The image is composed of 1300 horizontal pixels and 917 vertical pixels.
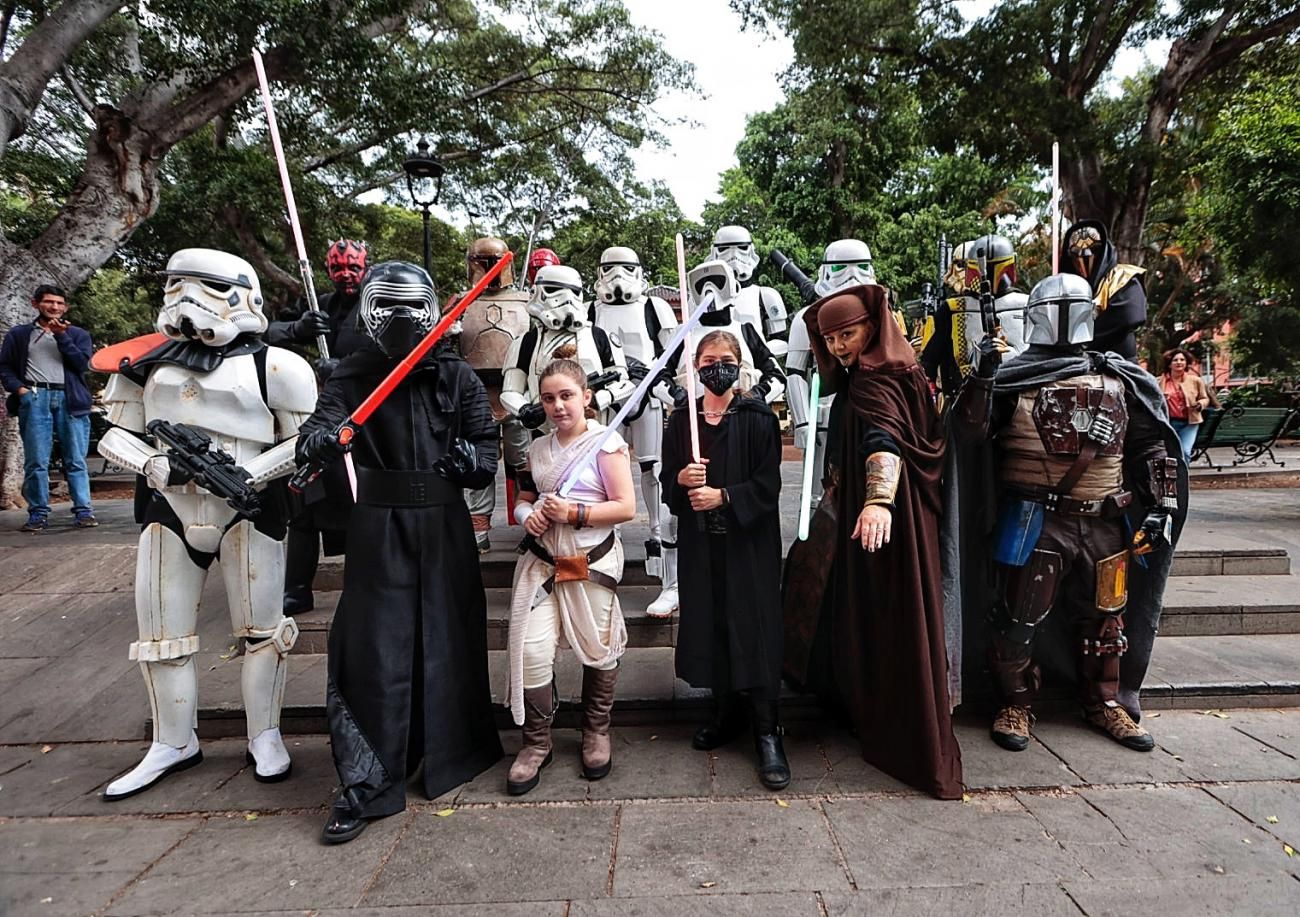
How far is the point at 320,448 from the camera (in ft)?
8.73

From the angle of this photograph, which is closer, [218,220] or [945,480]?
[945,480]

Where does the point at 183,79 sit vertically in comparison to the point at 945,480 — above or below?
above

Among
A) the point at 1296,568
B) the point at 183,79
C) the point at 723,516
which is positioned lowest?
the point at 1296,568

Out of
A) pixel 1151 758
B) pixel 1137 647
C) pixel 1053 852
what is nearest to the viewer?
pixel 1053 852

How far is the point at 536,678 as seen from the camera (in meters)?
3.09

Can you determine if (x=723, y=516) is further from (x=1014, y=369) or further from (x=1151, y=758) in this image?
(x=1151, y=758)

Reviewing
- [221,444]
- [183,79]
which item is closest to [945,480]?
[221,444]

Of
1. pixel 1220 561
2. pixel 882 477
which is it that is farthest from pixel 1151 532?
pixel 1220 561

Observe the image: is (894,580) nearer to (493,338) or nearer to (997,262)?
(997,262)

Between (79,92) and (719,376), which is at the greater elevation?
(79,92)

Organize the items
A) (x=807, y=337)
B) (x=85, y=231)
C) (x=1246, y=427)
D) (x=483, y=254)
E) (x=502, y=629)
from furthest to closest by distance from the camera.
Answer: (x=1246, y=427) → (x=85, y=231) → (x=483, y=254) → (x=807, y=337) → (x=502, y=629)

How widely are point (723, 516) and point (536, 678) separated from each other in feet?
3.53

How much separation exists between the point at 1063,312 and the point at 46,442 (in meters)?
8.15

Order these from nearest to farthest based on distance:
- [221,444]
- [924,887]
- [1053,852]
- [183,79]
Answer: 1. [924,887]
2. [1053,852]
3. [221,444]
4. [183,79]
